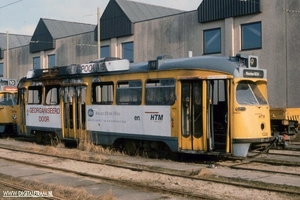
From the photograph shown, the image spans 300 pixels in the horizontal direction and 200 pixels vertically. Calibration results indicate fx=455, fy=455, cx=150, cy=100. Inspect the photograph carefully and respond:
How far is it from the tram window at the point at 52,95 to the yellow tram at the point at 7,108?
5.20 meters

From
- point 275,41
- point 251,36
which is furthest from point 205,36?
point 275,41

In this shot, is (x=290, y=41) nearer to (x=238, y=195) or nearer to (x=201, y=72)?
(x=201, y=72)

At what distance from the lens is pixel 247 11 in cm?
2452

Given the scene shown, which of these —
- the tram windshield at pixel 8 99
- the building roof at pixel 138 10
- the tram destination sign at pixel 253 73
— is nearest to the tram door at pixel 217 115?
the tram destination sign at pixel 253 73

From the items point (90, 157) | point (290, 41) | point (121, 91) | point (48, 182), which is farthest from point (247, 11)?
point (48, 182)

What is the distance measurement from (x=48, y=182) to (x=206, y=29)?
18790 millimetres

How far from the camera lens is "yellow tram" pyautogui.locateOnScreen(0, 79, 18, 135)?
73.9ft

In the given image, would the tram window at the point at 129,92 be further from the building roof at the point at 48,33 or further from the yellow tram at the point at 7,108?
the building roof at the point at 48,33

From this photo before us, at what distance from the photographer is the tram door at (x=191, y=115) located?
41.0 ft

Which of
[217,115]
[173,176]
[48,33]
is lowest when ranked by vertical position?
[173,176]

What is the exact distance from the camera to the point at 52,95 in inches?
701

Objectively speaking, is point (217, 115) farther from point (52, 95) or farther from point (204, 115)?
point (52, 95)

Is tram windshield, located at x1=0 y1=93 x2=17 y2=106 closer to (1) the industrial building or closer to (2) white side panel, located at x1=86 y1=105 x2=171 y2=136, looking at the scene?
(2) white side panel, located at x1=86 y1=105 x2=171 y2=136

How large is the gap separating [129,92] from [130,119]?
86cm
